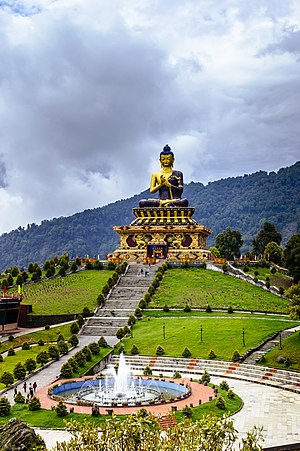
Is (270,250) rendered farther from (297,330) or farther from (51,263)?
(297,330)

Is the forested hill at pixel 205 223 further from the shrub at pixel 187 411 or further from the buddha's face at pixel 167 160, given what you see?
the shrub at pixel 187 411

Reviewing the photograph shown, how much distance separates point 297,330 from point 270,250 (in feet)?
106

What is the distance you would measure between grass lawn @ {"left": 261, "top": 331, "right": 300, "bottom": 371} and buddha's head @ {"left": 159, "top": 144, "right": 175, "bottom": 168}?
4235cm

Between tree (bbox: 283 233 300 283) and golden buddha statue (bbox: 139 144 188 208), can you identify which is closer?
tree (bbox: 283 233 300 283)

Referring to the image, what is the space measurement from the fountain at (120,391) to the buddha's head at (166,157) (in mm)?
46413

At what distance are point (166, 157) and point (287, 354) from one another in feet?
147

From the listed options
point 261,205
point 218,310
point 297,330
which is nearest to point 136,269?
point 218,310

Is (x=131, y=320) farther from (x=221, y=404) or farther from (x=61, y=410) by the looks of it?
(x=61, y=410)

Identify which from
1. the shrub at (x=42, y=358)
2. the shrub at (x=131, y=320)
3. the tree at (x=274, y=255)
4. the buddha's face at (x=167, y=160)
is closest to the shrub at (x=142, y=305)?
the shrub at (x=131, y=320)

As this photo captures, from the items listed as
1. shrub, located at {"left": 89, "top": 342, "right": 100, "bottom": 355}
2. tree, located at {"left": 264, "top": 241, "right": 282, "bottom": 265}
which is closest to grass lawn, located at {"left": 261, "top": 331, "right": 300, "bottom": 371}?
shrub, located at {"left": 89, "top": 342, "right": 100, "bottom": 355}

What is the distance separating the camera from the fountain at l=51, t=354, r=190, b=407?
25.1m

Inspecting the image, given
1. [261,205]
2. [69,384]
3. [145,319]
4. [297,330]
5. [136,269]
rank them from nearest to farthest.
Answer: [69,384]
[297,330]
[145,319]
[136,269]
[261,205]

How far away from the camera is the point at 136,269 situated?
59.8 metres

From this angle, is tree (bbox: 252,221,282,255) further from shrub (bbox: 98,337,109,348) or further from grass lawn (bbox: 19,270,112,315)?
shrub (bbox: 98,337,109,348)
